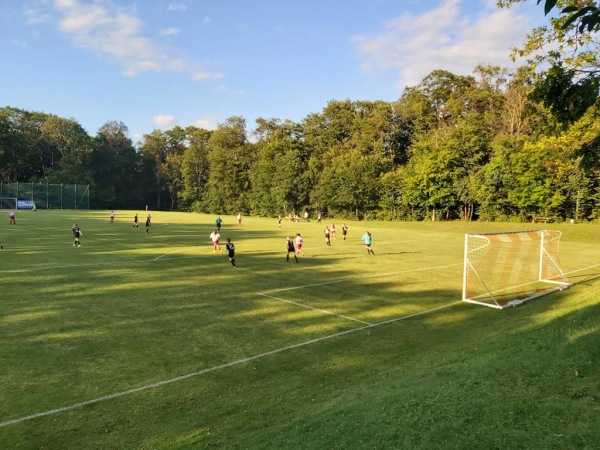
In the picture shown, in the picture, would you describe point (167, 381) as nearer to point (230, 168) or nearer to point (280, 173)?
point (280, 173)

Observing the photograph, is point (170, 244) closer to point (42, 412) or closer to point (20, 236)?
point (20, 236)

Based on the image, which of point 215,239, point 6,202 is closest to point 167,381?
point 215,239

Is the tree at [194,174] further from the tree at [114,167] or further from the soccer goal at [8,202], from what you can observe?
the soccer goal at [8,202]

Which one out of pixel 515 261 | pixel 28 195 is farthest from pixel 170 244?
pixel 28 195

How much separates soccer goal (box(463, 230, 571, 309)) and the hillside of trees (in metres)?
11.7

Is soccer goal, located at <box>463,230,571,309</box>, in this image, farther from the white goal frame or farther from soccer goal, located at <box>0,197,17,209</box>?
soccer goal, located at <box>0,197,17,209</box>

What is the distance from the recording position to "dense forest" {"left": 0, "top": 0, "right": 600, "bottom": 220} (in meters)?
52.6

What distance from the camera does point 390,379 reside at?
774 centimetres

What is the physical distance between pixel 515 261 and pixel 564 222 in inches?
1325

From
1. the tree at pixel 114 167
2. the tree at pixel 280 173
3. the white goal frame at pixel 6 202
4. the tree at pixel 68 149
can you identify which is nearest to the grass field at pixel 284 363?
the tree at pixel 280 173

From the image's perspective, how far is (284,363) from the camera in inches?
369

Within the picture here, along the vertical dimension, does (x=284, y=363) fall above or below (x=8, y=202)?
below

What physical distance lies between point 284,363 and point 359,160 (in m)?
66.0

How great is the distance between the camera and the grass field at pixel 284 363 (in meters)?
5.07
